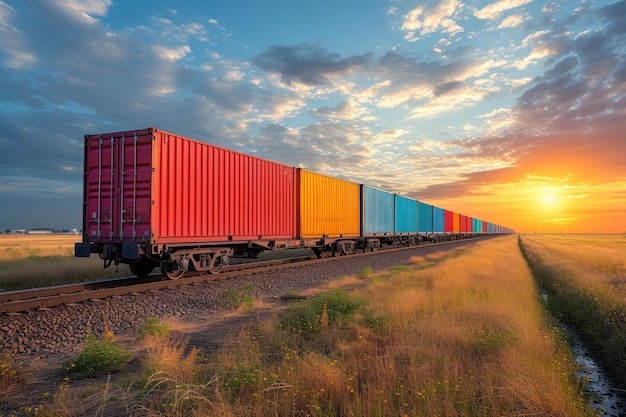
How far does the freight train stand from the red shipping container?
0.10 feet

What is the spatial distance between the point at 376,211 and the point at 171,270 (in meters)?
17.9

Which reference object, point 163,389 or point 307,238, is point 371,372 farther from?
point 307,238

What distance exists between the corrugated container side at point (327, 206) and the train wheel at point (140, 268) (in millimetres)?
7255

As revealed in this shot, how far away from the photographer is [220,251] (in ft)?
47.3

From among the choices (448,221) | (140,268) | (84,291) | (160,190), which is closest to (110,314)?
(84,291)

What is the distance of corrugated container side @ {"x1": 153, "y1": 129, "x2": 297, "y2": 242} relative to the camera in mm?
11883

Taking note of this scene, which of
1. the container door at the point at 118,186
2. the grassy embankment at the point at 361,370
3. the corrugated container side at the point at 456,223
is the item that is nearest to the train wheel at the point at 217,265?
the container door at the point at 118,186

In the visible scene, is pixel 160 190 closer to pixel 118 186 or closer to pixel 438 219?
pixel 118 186

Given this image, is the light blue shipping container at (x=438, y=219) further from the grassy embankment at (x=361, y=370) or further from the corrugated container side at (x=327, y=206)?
the grassy embankment at (x=361, y=370)

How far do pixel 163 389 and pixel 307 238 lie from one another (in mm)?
14699

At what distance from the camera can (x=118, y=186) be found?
12.2 m

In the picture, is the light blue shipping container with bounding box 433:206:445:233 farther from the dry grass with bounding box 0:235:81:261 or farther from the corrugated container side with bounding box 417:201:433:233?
the dry grass with bounding box 0:235:81:261


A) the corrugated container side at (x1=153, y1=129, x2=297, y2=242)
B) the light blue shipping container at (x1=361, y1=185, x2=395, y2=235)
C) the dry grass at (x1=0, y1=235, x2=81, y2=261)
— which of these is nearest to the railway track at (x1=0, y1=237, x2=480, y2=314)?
the corrugated container side at (x1=153, y1=129, x2=297, y2=242)

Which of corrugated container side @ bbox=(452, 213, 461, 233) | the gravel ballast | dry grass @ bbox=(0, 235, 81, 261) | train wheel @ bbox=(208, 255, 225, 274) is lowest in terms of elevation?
dry grass @ bbox=(0, 235, 81, 261)
